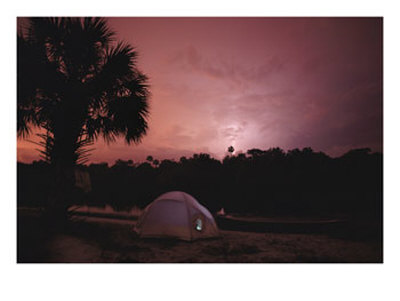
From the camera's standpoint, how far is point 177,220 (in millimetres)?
6984

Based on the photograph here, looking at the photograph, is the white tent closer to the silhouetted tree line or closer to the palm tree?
the palm tree

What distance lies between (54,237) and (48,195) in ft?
3.60

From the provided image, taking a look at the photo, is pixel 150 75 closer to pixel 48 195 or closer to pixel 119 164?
pixel 48 195

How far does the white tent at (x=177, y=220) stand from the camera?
6.90 metres

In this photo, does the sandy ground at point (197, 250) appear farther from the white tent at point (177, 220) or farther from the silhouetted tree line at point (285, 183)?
the silhouetted tree line at point (285, 183)

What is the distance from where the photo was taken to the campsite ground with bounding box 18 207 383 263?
534cm

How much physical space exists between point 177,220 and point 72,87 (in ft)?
15.1

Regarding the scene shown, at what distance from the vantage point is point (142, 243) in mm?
6578

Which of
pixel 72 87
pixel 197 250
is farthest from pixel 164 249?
pixel 72 87

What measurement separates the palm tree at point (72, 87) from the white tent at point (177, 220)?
7.70 ft

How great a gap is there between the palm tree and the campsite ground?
151 centimetres

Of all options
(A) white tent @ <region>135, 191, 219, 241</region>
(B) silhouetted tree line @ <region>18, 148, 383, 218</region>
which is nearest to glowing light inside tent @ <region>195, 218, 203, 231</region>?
(A) white tent @ <region>135, 191, 219, 241</region>

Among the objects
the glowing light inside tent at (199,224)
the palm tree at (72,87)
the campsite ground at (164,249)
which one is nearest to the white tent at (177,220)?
the glowing light inside tent at (199,224)
